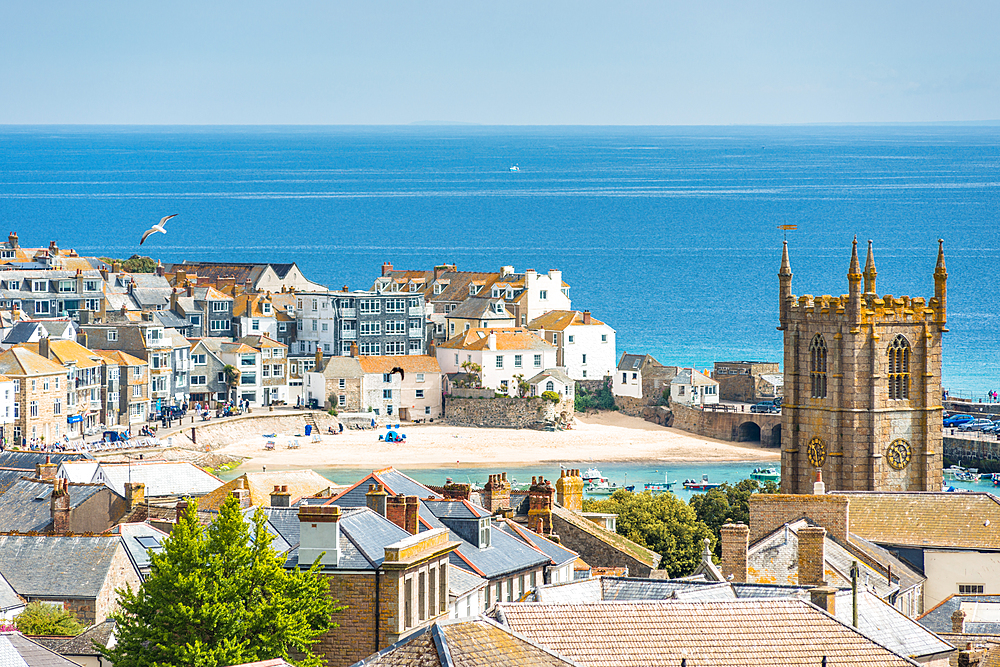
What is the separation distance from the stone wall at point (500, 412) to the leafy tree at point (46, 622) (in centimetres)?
8189

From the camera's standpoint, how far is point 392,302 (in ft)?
401

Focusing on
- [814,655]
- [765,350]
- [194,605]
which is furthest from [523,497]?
[765,350]

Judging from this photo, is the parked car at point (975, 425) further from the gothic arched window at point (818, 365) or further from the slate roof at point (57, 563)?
the slate roof at point (57, 563)

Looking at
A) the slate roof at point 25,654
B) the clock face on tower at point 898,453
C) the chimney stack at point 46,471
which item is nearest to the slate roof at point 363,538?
the slate roof at point 25,654

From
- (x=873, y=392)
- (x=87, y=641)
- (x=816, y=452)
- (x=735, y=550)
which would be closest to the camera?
(x=87, y=641)

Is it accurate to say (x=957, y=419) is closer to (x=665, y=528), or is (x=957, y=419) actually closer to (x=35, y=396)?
(x=35, y=396)

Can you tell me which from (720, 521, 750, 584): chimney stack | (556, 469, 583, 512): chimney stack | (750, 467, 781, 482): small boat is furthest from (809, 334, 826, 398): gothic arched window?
(750, 467, 781, 482): small boat

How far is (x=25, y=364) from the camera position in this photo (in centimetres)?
9675

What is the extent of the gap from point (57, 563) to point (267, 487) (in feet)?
47.8

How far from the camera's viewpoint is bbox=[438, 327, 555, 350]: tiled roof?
119 m

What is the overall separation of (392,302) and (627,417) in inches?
616

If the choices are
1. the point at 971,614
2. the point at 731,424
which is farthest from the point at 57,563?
the point at 731,424

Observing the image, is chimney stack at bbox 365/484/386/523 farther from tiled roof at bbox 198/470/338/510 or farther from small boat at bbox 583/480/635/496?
small boat at bbox 583/480/635/496

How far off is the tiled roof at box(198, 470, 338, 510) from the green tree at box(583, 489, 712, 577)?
8144 millimetres
